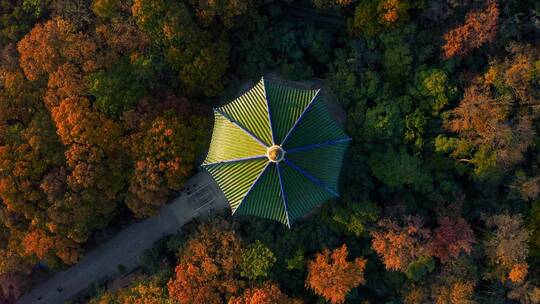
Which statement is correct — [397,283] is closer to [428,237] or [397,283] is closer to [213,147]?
[428,237]

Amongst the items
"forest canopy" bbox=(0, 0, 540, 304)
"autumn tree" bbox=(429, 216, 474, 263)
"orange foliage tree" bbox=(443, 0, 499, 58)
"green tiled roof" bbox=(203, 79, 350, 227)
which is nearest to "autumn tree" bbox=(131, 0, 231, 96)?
"forest canopy" bbox=(0, 0, 540, 304)

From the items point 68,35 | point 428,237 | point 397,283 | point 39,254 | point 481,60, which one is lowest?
point 397,283

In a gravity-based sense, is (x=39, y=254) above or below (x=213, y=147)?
below

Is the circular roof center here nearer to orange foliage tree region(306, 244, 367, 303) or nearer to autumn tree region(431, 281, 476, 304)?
orange foliage tree region(306, 244, 367, 303)

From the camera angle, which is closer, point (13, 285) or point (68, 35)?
point (68, 35)

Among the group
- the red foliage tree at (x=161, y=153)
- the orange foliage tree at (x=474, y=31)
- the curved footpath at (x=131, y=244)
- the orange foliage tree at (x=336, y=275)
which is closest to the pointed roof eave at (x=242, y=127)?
the red foliage tree at (x=161, y=153)

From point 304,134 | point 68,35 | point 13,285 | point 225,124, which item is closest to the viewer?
point 304,134

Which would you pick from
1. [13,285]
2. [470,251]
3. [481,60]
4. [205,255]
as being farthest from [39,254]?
[481,60]

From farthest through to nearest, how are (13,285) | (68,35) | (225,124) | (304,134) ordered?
(13,285) < (68,35) < (225,124) < (304,134)

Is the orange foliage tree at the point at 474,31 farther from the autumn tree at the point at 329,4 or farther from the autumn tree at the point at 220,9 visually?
the autumn tree at the point at 220,9
